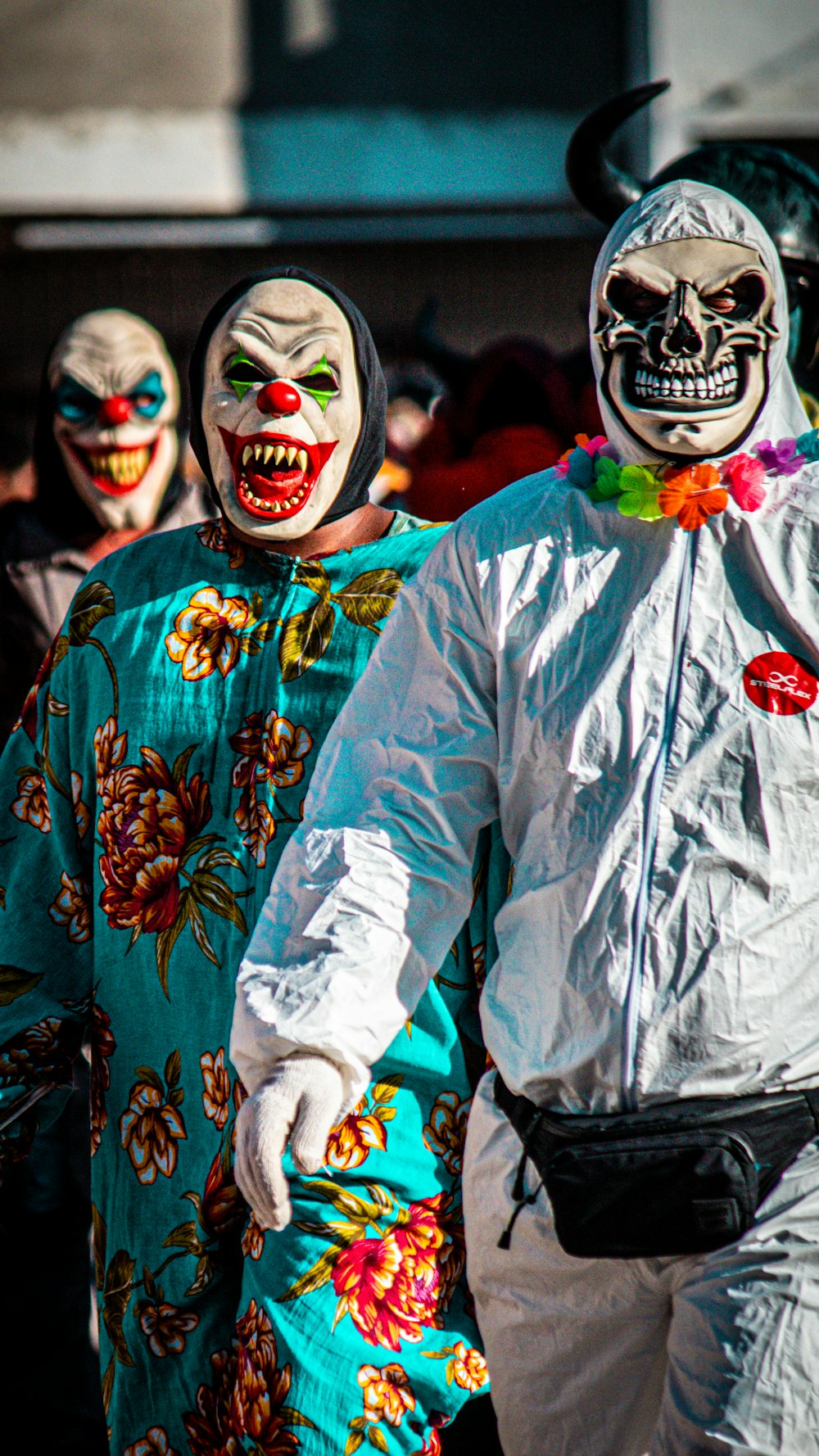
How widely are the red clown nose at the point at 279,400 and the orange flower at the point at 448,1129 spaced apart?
3.83 feet

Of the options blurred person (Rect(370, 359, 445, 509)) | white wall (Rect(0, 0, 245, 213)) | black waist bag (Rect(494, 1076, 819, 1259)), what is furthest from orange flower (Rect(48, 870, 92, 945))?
white wall (Rect(0, 0, 245, 213))

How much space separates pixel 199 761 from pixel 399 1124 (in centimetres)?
67

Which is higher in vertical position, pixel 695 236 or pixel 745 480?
pixel 695 236

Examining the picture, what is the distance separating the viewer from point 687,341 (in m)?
2.15

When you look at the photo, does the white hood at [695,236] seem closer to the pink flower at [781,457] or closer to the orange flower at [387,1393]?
the pink flower at [781,457]

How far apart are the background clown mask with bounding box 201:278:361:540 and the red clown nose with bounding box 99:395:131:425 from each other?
167 cm

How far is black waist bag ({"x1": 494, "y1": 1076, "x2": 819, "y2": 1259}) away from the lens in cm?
186

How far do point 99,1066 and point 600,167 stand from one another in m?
2.56

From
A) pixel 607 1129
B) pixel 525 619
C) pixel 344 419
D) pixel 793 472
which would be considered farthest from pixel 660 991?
pixel 344 419

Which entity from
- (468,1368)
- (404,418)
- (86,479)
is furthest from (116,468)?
(404,418)

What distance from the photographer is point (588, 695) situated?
6.64 ft

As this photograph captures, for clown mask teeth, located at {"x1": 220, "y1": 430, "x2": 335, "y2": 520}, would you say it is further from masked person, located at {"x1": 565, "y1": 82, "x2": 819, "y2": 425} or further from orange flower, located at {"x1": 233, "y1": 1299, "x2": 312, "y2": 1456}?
masked person, located at {"x1": 565, "y1": 82, "x2": 819, "y2": 425}

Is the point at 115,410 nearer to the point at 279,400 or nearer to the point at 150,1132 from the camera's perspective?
the point at 279,400

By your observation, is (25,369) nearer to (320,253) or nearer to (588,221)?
(320,253)
